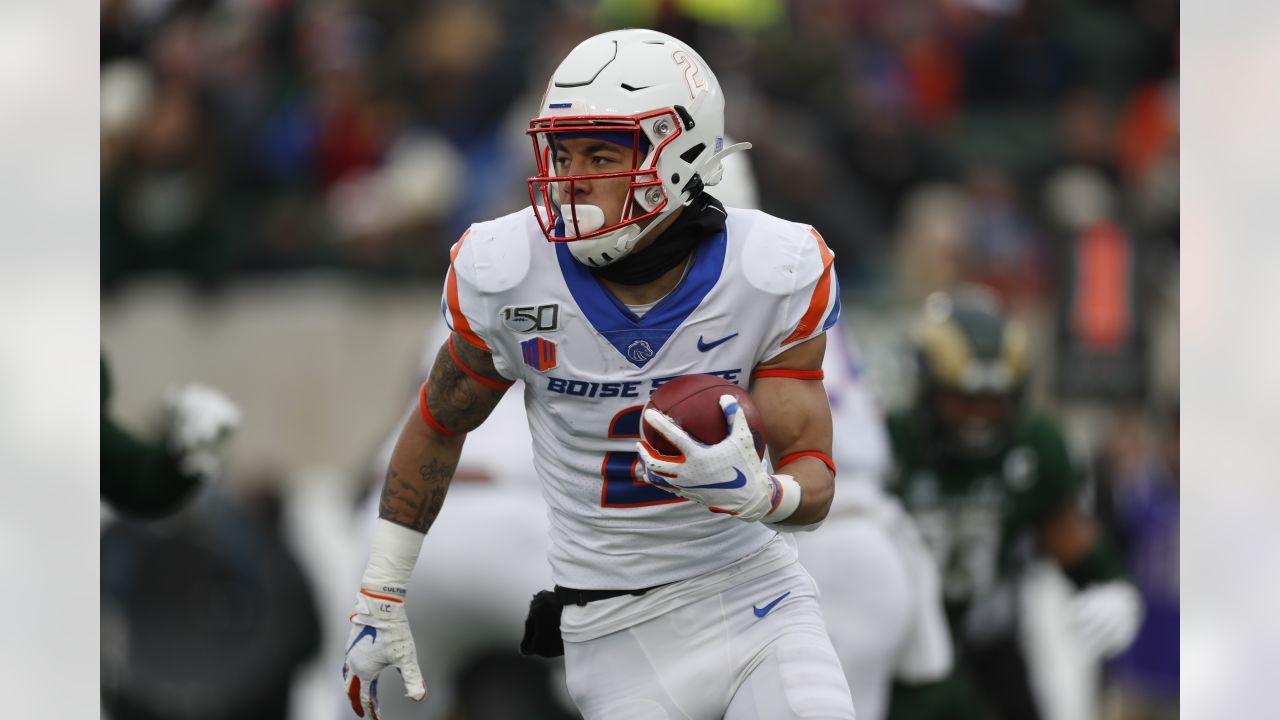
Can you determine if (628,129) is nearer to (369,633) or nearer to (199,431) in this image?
(369,633)

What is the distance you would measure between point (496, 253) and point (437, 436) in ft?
1.46

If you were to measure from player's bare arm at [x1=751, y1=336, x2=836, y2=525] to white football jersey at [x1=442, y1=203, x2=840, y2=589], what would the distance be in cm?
4

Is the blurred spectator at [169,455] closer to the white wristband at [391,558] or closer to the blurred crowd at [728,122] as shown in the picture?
the white wristband at [391,558]

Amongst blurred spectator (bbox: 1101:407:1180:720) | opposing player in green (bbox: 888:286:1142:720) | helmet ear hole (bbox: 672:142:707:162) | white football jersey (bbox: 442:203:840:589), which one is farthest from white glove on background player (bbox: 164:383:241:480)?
blurred spectator (bbox: 1101:407:1180:720)

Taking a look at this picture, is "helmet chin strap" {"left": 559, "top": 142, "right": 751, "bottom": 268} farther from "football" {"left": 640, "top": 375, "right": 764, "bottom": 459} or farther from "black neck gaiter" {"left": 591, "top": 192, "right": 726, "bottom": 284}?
"football" {"left": 640, "top": 375, "right": 764, "bottom": 459}

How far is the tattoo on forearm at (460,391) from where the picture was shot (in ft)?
14.2

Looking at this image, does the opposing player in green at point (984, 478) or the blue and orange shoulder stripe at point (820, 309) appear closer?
the blue and orange shoulder stripe at point (820, 309)

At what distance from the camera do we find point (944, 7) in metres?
11.0

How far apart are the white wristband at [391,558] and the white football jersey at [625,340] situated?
0.39 meters

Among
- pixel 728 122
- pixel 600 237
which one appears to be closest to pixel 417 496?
pixel 600 237

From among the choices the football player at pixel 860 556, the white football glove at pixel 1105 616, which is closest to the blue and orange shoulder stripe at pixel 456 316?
the football player at pixel 860 556
